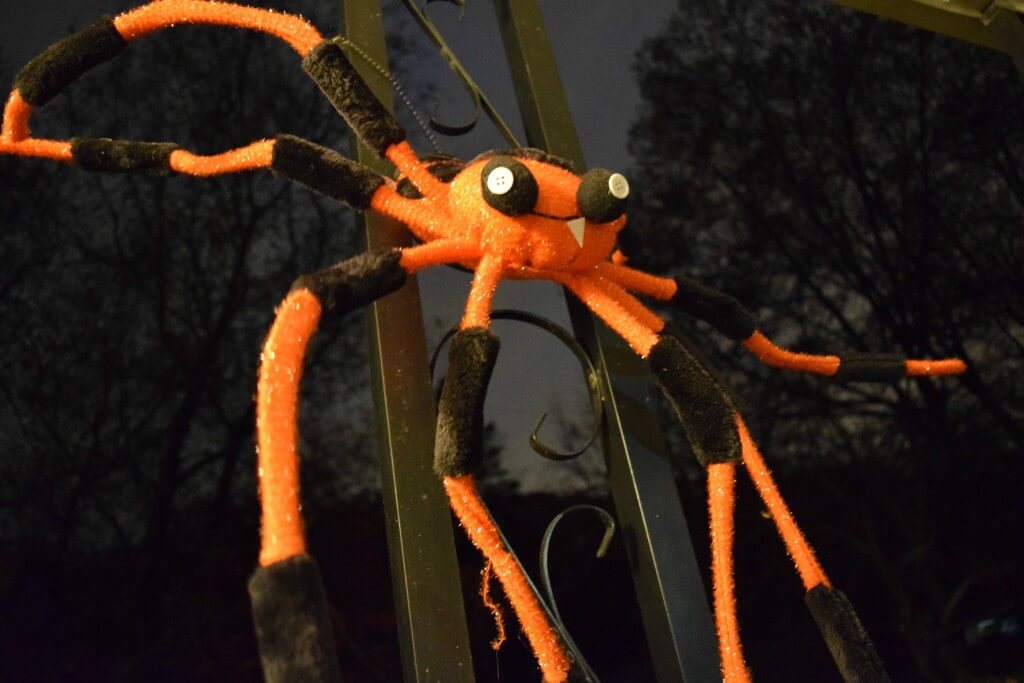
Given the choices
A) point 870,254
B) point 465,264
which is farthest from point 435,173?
point 870,254

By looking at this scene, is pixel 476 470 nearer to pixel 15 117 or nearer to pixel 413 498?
pixel 413 498

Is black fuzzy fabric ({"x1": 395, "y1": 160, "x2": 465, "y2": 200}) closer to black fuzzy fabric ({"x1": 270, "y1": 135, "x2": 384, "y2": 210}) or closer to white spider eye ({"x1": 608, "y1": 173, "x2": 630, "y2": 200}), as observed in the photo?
black fuzzy fabric ({"x1": 270, "y1": 135, "x2": 384, "y2": 210})

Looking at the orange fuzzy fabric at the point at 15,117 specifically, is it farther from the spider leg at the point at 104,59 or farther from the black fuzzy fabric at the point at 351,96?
the black fuzzy fabric at the point at 351,96

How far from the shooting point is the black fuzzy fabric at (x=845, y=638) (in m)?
0.56

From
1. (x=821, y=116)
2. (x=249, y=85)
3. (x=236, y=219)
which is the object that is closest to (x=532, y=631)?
(x=236, y=219)

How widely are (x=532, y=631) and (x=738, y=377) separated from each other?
3.82 ft

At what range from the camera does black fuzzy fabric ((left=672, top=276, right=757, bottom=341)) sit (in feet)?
2.63

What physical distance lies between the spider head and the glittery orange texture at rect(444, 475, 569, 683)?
0.20 meters

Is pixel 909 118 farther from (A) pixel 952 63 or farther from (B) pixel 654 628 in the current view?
(B) pixel 654 628

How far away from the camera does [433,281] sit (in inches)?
46.6

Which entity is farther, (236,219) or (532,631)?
(236,219)

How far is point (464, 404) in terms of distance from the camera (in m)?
0.54

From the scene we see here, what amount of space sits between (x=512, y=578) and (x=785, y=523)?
0.84 feet

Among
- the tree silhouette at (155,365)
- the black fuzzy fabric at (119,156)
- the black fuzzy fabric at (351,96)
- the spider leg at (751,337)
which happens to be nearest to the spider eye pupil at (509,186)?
the black fuzzy fabric at (351,96)
